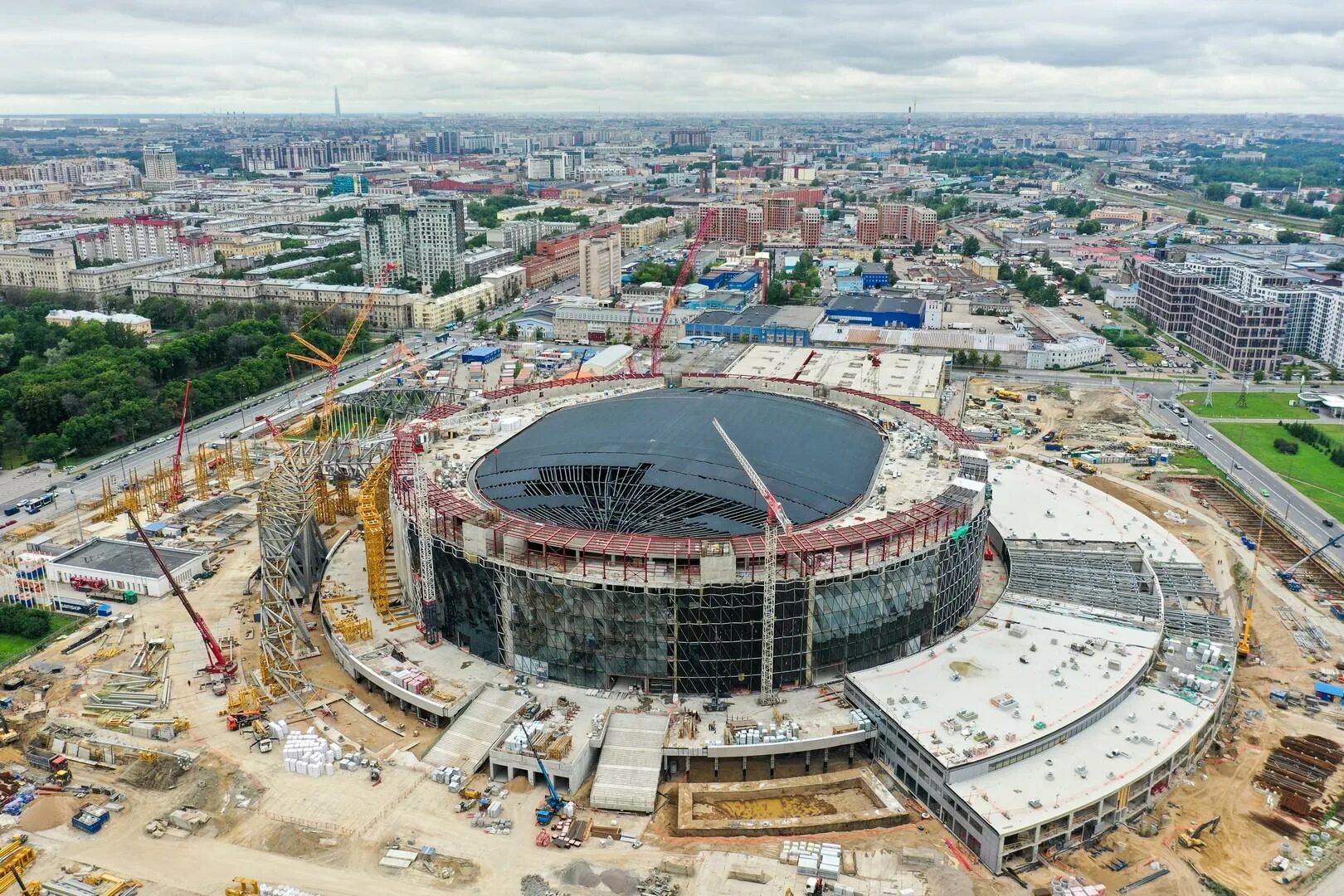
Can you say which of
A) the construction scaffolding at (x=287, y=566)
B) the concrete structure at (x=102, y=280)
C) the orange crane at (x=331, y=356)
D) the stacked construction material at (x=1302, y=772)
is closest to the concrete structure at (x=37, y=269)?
the concrete structure at (x=102, y=280)

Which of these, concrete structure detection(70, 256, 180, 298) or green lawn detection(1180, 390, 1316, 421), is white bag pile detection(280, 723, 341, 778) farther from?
concrete structure detection(70, 256, 180, 298)

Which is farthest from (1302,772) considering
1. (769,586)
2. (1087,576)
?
(769,586)

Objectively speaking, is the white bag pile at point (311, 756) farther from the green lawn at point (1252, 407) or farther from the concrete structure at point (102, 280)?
the concrete structure at point (102, 280)

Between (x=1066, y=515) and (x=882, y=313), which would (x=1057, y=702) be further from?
(x=882, y=313)

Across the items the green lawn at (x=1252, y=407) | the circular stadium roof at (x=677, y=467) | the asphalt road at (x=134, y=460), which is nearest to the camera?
the circular stadium roof at (x=677, y=467)

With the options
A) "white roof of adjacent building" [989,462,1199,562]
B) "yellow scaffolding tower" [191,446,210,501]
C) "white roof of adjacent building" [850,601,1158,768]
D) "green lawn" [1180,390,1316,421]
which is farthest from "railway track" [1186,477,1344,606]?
"yellow scaffolding tower" [191,446,210,501]

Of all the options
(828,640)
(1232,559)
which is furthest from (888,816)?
(1232,559)
